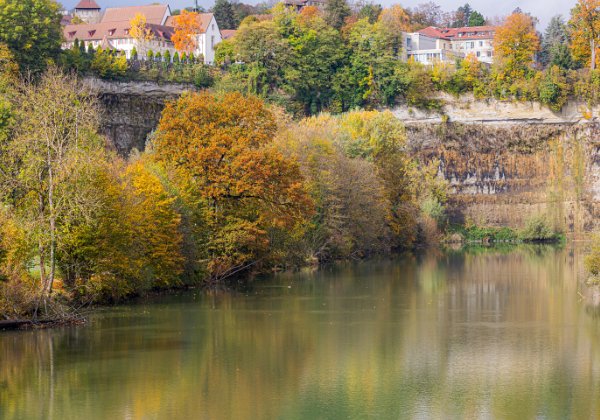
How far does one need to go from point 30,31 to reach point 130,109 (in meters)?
14.1

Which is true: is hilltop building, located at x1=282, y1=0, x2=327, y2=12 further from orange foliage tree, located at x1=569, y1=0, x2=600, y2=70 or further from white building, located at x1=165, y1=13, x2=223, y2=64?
orange foliage tree, located at x1=569, y1=0, x2=600, y2=70

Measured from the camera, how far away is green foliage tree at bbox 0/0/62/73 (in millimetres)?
68375

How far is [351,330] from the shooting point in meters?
35.6

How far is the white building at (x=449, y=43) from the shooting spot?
115188 millimetres

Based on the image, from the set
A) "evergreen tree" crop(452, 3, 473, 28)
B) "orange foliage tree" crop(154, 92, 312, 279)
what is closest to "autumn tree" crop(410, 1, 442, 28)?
"evergreen tree" crop(452, 3, 473, 28)

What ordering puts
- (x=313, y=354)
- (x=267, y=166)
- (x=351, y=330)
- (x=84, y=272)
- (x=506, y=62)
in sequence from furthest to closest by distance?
(x=506, y=62) → (x=267, y=166) → (x=84, y=272) → (x=351, y=330) → (x=313, y=354)

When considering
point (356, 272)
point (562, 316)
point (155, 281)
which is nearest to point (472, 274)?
point (356, 272)

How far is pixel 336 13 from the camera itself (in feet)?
342

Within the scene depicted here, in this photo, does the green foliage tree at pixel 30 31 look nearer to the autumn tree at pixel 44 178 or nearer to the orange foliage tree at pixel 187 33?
the autumn tree at pixel 44 178

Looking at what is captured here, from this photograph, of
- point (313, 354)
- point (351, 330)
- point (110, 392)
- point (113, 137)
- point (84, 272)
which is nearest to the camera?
point (110, 392)

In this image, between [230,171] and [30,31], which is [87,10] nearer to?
[30,31]

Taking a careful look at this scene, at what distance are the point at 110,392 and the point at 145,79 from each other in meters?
60.9

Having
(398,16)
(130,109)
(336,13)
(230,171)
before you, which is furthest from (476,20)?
(230,171)

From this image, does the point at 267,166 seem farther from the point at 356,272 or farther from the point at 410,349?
the point at 410,349
